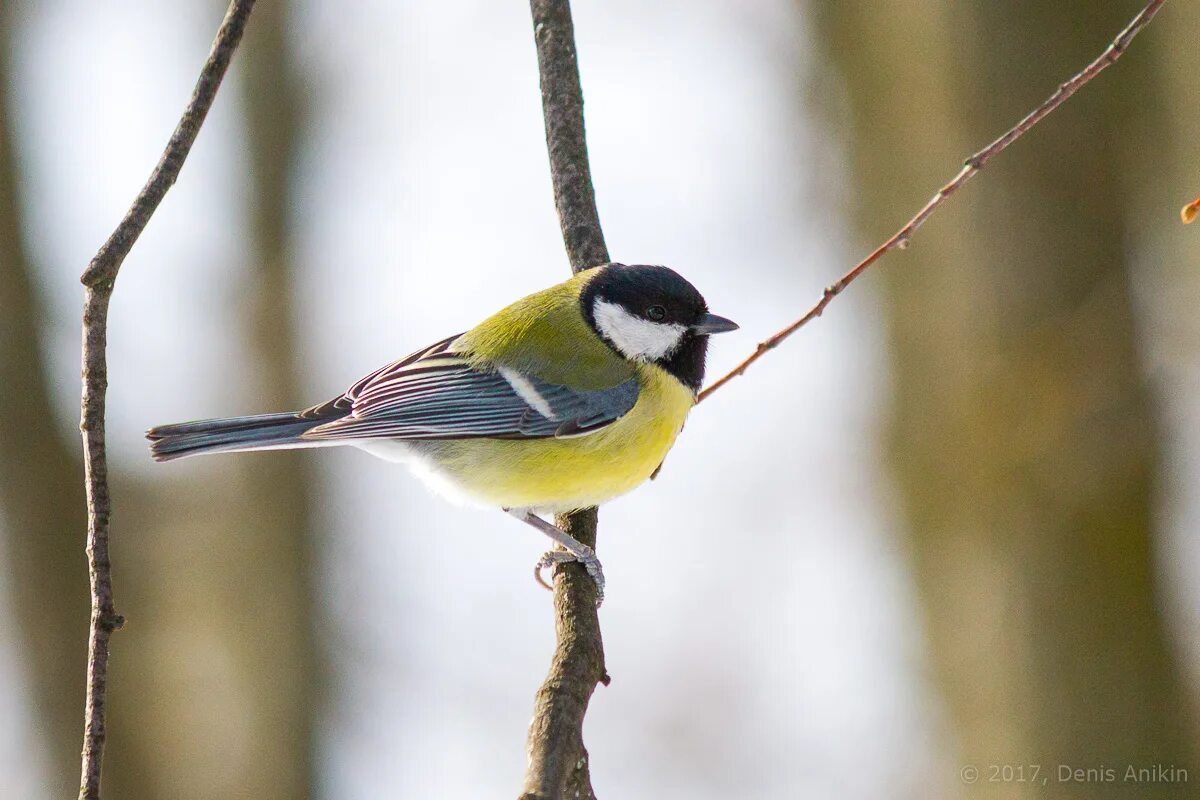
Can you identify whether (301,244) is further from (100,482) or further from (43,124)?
(100,482)

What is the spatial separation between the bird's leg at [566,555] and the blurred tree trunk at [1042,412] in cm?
287

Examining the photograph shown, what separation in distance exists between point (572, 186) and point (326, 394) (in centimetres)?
369

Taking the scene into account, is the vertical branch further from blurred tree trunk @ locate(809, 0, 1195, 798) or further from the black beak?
blurred tree trunk @ locate(809, 0, 1195, 798)

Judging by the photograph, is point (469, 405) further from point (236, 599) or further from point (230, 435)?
point (236, 599)

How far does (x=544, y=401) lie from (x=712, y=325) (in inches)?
20.6

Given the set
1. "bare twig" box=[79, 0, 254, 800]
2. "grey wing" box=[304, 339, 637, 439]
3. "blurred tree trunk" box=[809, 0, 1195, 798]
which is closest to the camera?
"bare twig" box=[79, 0, 254, 800]

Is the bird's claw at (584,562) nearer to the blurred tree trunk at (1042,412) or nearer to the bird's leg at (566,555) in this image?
the bird's leg at (566,555)

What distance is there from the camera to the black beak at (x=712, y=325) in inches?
120

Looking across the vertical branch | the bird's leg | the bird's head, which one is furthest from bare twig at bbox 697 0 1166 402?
the vertical branch

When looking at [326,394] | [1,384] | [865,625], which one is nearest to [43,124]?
[1,384]

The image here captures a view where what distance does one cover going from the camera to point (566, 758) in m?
1.67

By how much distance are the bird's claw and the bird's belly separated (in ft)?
0.60

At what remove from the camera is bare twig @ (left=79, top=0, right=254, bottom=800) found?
4.49 feet

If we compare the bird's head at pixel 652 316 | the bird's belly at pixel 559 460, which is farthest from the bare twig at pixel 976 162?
the bird's head at pixel 652 316
